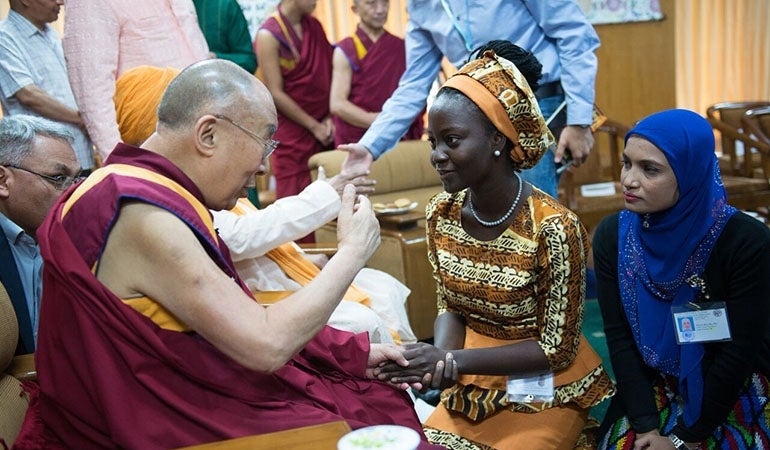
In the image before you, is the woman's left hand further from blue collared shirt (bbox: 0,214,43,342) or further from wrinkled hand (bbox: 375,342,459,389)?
blue collared shirt (bbox: 0,214,43,342)

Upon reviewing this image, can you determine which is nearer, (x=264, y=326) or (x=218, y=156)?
(x=264, y=326)

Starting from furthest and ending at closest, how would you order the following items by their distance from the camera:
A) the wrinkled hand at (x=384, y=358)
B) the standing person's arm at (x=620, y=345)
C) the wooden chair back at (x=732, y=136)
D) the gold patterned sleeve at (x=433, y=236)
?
the wooden chair back at (x=732, y=136) → the gold patterned sleeve at (x=433, y=236) → the standing person's arm at (x=620, y=345) → the wrinkled hand at (x=384, y=358)

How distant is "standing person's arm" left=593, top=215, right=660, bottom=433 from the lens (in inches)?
80.6

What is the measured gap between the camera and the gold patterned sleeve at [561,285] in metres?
1.92

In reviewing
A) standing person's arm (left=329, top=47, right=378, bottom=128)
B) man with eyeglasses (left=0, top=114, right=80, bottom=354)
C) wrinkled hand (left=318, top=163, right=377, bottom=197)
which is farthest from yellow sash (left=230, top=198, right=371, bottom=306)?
standing person's arm (left=329, top=47, right=378, bottom=128)

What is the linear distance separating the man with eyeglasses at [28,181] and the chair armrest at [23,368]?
0.67 feet

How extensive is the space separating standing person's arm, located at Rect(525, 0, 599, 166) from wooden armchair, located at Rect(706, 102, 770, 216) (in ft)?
9.35

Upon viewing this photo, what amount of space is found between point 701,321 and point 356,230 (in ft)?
2.96

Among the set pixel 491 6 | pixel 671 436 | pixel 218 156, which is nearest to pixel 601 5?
pixel 491 6

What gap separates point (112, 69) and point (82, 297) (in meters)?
1.79

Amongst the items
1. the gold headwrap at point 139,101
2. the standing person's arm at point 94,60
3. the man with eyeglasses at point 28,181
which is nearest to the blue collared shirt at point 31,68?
the standing person's arm at point 94,60

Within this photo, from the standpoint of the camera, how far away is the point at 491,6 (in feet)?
8.91

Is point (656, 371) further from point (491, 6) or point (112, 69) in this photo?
point (112, 69)

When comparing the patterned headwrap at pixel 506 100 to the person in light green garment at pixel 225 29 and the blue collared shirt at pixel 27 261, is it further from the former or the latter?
the person in light green garment at pixel 225 29
